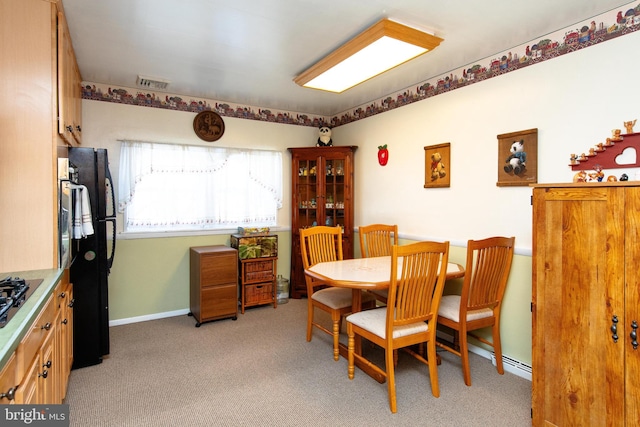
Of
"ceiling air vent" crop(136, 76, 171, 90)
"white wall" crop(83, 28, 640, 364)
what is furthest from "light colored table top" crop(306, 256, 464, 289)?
"ceiling air vent" crop(136, 76, 171, 90)

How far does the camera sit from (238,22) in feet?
A: 7.77

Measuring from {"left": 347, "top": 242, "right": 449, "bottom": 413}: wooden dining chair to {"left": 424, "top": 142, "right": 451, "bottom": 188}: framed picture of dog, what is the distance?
1111 mm

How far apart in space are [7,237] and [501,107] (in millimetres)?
3419

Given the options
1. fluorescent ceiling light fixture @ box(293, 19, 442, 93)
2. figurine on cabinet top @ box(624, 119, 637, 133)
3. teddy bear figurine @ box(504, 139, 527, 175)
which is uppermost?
fluorescent ceiling light fixture @ box(293, 19, 442, 93)

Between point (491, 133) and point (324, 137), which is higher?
point (324, 137)

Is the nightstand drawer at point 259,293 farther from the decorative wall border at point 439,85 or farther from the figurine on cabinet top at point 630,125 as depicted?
the figurine on cabinet top at point 630,125

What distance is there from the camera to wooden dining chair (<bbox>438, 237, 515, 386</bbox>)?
247 centimetres

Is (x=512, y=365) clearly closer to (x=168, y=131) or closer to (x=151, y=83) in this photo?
(x=168, y=131)

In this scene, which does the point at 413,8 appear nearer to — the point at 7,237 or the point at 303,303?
the point at 7,237

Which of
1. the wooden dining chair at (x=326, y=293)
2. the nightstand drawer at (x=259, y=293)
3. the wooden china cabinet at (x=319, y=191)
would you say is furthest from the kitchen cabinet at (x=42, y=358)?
the wooden china cabinet at (x=319, y=191)

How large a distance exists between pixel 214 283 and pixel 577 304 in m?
3.12

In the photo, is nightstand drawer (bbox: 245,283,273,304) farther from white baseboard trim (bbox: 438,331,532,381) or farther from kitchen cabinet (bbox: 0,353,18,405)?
→ kitchen cabinet (bbox: 0,353,18,405)

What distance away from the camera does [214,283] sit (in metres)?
3.75

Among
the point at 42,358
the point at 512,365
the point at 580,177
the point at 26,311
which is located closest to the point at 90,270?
the point at 42,358
